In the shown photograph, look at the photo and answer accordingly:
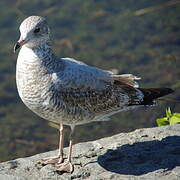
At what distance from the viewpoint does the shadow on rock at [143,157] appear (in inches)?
219

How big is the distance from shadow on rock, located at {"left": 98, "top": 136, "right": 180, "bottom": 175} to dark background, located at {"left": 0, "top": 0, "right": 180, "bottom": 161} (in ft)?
9.14

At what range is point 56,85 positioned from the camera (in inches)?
211

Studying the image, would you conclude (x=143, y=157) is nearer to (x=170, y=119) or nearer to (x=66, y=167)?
(x=66, y=167)

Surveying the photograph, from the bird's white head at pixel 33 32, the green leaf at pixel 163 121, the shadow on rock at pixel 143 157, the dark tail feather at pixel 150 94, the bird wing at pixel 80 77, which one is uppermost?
the bird's white head at pixel 33 32

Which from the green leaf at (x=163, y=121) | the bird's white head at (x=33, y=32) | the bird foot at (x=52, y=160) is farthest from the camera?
the green leaf at (x=163, y=121)

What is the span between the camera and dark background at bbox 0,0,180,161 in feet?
29.5

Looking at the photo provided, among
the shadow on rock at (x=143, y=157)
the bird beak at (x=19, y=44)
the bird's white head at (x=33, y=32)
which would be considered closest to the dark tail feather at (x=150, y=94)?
the shadow on rock at (x=143, y=157)

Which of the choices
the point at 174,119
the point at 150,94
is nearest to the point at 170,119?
the point at 174,119

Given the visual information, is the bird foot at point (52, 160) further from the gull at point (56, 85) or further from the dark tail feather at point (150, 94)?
the dark tail feather at point (150, 94)

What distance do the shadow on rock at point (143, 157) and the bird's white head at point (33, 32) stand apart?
5.03 feet

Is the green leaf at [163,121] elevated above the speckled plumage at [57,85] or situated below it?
below

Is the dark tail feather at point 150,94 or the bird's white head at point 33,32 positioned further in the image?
the dark tail feather at point 150,94

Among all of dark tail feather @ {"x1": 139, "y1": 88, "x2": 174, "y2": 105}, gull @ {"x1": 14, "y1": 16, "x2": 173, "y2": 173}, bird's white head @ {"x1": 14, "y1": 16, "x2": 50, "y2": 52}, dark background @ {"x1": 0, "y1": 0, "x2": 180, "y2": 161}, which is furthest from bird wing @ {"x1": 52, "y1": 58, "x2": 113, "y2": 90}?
dark background @ {"x1": 0, "y1": 0, "x2": 180, "y2": 161}

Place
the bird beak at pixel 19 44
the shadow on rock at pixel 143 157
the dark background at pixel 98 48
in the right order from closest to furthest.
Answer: the bird beak at pixel 19 44 → the shadow on rock at pixel 143 157 → the dark background at pixel 98 48
